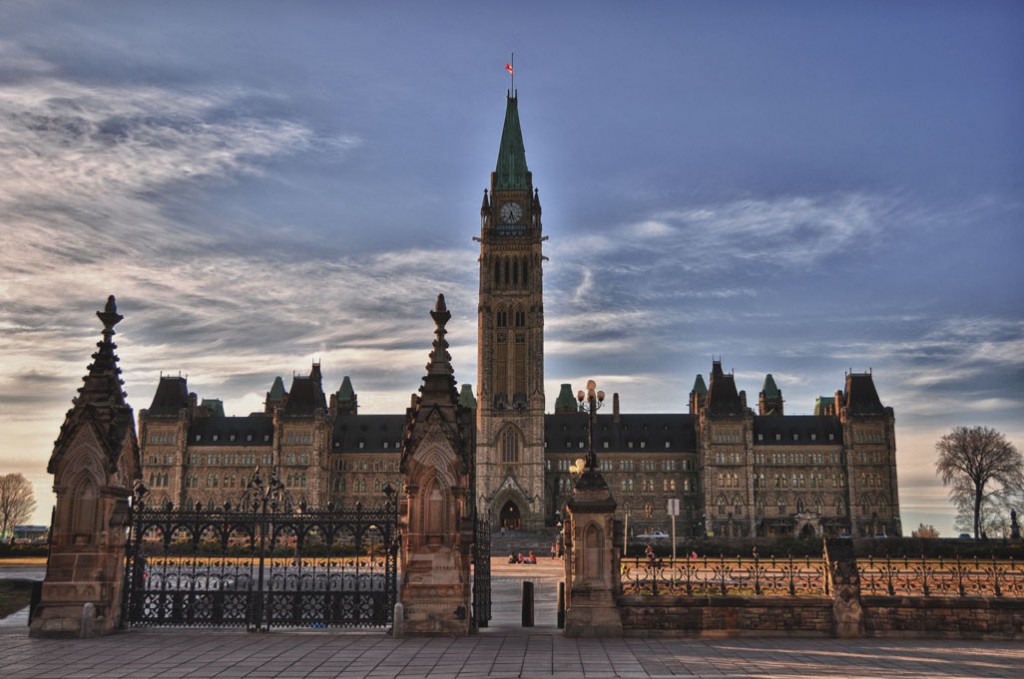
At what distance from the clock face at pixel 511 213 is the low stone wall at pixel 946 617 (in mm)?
107593

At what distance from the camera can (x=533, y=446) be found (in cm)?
11700

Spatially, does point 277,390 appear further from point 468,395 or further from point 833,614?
point 833,614

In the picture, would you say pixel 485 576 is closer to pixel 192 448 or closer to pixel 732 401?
pixel 732 401

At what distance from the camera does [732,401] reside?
124 meters

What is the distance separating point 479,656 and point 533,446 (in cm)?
10149

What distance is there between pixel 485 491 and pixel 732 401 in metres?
35.7

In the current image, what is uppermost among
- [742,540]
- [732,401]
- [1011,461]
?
[732,401]

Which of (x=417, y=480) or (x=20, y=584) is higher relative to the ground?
(x=417, y=480)

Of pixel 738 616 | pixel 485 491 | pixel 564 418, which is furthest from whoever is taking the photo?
pixel 564 418

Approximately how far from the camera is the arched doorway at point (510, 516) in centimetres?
11550

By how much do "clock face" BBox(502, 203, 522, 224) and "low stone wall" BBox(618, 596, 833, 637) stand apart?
107 m

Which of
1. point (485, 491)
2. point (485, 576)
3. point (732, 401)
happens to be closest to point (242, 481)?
point (485, 491)

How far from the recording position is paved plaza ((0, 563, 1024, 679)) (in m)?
14.2

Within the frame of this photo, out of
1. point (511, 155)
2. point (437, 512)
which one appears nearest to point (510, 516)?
point (511, 155)
